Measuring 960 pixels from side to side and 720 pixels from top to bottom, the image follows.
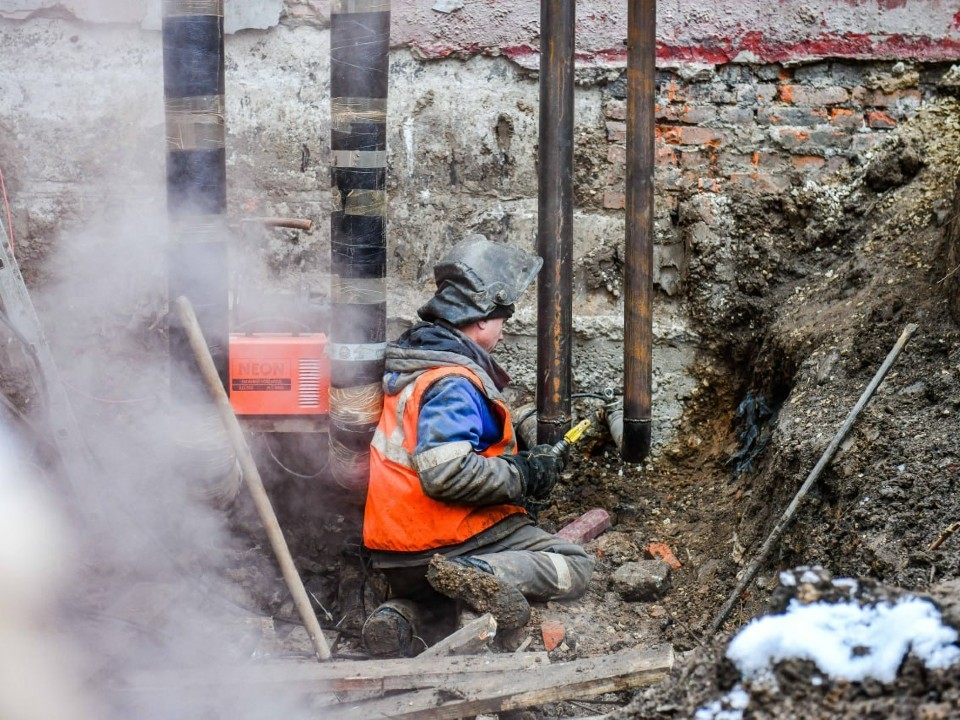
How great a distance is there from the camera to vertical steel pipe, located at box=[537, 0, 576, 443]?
4363mm

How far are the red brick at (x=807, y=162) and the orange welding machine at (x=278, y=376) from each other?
8.74 feet

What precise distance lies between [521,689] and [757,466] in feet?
6.65

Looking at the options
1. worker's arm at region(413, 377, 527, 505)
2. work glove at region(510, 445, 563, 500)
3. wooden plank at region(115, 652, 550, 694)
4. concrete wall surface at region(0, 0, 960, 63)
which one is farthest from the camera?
concrete wall surface at region(0, 0, 960, 63)

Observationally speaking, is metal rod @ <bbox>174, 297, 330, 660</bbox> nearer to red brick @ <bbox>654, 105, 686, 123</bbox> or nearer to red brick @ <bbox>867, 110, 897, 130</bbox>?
red brick @ <bbox>654, 105, 686, 123</bbox>

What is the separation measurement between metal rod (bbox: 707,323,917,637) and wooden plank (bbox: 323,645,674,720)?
20.5 inches

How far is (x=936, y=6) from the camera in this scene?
501 centimetres

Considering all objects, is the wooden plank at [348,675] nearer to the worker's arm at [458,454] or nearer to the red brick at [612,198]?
the worker's arm at [458,454]

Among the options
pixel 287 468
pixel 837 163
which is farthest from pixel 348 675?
pixel 837 163

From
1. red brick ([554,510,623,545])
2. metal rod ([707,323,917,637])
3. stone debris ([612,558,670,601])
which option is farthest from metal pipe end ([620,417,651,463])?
metal rod ([707,323,917,637])

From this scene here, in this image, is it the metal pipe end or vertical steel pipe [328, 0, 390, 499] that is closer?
vertical steel pipe [328, 0, 390, 499]

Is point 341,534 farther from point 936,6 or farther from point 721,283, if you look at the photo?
point 936,6

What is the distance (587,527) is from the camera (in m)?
4.77

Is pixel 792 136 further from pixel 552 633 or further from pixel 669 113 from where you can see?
pixel 552 633

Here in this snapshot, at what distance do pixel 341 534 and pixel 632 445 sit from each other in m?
1.44
